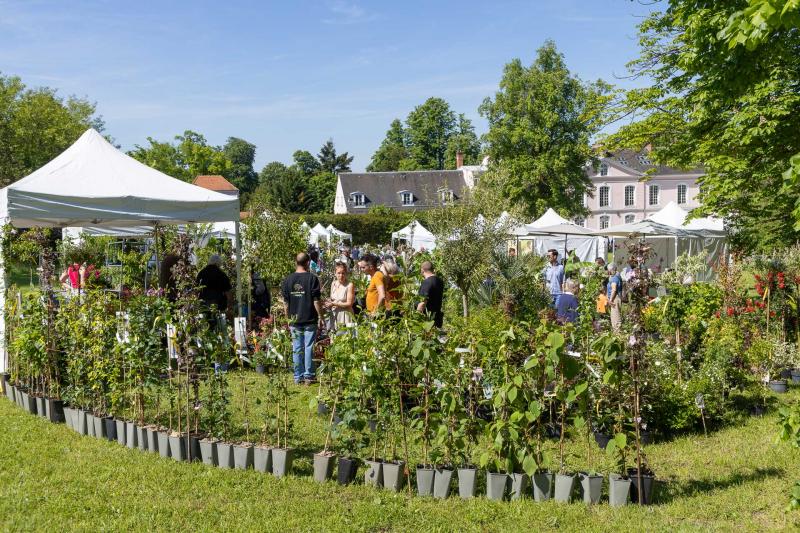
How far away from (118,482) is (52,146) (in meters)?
35.8

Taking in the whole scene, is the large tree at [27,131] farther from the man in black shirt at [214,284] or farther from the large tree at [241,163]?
the large tree at [241,163]

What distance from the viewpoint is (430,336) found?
472cm

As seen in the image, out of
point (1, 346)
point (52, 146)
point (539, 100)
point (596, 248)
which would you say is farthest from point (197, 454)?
point (539, 100)

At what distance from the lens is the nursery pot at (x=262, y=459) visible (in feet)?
16.0

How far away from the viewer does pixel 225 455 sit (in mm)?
5004

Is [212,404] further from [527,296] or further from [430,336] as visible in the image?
[527,296]

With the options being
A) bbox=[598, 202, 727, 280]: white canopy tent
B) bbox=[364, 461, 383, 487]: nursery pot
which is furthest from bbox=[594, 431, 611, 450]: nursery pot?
bbox=[598, 202, 727, 280]: white canopy tent

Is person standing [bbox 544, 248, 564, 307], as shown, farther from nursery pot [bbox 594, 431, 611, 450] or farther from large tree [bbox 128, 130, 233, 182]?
large tree [bbox 128, 130, 233, 182]

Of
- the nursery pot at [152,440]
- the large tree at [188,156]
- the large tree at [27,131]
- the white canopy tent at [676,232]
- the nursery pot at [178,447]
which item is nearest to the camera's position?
the nursery pot at [178,447]

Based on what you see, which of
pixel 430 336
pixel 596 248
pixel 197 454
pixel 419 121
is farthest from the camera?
pixel 419 121

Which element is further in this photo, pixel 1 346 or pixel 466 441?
pixel 1 346

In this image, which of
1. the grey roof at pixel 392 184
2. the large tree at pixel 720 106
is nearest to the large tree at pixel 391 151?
the grey roof at pixel 392 184

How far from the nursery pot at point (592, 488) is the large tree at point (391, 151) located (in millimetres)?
74662

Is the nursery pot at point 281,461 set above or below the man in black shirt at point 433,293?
below
